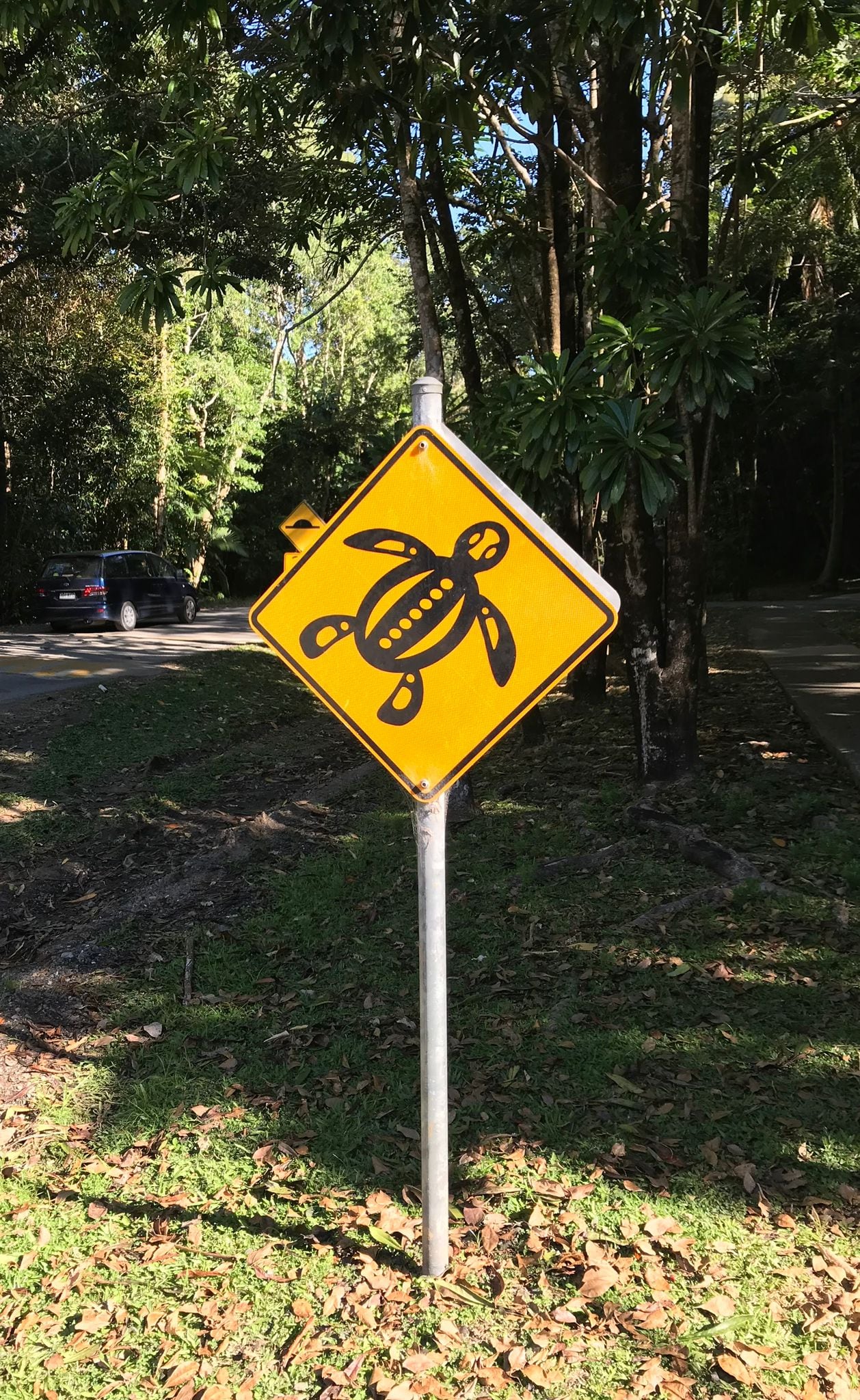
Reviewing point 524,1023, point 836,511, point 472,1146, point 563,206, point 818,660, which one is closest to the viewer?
point 472,1146

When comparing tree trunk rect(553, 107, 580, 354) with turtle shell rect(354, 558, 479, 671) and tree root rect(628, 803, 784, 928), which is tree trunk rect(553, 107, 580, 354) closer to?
tree root rect(628, 803, 784, 928)

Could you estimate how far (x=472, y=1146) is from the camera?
338 cm

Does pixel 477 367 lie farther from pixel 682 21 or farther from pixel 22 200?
pixel 22 200

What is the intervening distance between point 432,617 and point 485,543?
0.21 metres

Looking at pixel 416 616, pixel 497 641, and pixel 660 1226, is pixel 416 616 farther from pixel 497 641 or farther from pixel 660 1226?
pixel 660 1226

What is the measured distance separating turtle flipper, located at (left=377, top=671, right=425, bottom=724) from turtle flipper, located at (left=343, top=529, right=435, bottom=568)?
26 cm

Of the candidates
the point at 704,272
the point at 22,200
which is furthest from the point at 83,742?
the point at 22,200

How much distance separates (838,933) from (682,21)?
14.3 ft

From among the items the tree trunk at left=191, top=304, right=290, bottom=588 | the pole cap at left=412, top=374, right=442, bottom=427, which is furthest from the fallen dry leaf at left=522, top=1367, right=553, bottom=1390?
the tree trunk at left=191, top=304, right=290, bottom=588

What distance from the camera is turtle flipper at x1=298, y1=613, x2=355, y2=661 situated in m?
2.55

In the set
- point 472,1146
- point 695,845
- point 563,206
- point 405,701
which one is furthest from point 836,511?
point 405,701

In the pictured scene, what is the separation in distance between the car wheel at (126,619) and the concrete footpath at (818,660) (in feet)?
36.2

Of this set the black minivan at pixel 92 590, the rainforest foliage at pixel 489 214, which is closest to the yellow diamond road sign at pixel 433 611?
the rainforest foliage at pixel 489 214

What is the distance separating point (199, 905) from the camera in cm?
549
